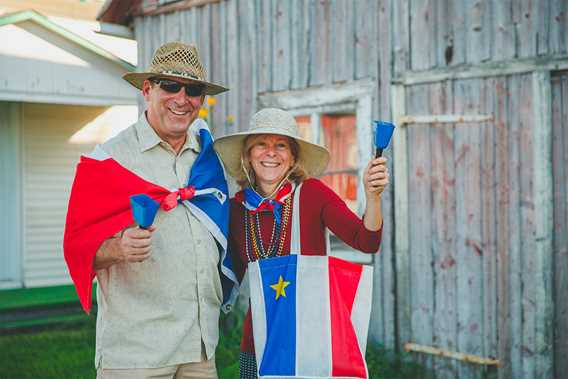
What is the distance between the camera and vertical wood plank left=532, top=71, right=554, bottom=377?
451 cm

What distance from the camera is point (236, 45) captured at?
6609 millimetres

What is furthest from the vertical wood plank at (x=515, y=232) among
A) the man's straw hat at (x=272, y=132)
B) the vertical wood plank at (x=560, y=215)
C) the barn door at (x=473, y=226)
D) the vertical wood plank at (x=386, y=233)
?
the man's straw hat at (x=272, y=132)

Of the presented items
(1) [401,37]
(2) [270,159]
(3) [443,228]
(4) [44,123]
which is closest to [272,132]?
(2) [270,159]

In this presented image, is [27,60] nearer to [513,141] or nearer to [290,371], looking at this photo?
[513,141]

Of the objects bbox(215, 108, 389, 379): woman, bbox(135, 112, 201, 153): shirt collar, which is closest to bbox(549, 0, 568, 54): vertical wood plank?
bbox(215, 108, 389, 379): woman

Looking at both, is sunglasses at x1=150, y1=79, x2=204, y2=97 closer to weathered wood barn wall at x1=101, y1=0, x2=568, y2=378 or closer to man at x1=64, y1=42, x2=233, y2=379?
man at x1=64, y1=42, x2=233, y2=379

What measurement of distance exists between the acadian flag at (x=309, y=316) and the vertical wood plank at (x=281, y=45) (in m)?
3.70

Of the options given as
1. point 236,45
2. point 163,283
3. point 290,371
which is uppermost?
point 236,45

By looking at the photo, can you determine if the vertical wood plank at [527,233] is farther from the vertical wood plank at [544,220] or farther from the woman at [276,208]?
the woman at [276,208]

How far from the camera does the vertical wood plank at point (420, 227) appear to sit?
5.14 meters

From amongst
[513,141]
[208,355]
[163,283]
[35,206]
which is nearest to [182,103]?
[163,283]

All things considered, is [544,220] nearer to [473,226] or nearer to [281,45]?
[473,226]

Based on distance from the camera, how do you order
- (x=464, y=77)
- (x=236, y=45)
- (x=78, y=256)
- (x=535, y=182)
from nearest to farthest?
1. (x=78, y=256)
2. (x=535, y=182)
3. (x=464, y=77)
4. (x=236, y=45)

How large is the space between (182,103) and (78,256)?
77 centimetres
